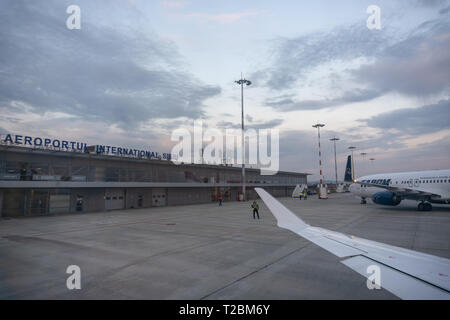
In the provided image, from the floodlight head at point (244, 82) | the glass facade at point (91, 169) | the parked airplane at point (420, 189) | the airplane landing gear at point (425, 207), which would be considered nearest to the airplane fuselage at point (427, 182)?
the parked airplane at point (420, 189)

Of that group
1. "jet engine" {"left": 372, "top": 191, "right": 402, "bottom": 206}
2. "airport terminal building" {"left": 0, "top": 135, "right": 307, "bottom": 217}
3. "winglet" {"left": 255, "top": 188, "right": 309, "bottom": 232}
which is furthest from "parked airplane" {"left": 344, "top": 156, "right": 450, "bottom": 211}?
"airport terminal building" {"left": 0, "top": 135, "right": 307, "bottom": 217}

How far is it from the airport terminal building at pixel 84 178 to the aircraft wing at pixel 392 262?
27.9 meters

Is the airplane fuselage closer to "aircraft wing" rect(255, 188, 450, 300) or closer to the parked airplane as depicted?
the parked airplane

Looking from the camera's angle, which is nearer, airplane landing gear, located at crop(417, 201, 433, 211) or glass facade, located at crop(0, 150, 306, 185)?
glass facade, located at crop(0, 150, 306, 185)

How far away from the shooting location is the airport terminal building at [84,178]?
26.2 metres

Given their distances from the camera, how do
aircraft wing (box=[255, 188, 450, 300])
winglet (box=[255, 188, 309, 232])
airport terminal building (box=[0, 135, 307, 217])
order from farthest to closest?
airport terminal building (box=[0, 135, 307, 217]) → winglet (box=[255, 188, 309, 232]) → aircraft wing (box=[255, 188, 450, 300])

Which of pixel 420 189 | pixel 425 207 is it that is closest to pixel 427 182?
pixel 420 189

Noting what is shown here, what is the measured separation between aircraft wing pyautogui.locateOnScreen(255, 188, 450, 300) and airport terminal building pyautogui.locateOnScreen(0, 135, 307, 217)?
27942 millimetres

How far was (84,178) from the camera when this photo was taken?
104 feet

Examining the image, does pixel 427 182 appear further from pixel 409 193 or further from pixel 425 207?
pixel 425 207

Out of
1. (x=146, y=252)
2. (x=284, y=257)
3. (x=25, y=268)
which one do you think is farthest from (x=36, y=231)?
(x=284, y=257)

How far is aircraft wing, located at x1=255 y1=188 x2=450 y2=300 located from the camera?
135 inches

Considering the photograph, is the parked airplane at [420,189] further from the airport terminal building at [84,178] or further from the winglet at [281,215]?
the airport terminal building at [84,178]
